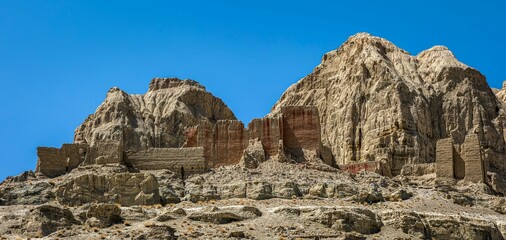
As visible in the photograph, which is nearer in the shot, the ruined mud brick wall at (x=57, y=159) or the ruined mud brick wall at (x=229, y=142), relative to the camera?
the ruined mud brick wall at (x=57, y=159)

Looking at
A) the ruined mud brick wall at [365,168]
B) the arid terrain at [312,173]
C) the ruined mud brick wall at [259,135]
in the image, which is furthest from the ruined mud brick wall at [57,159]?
the ruined mud brick wall at [365,168]

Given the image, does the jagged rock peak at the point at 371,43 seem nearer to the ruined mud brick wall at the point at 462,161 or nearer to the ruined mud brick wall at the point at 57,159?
the ruined mud brick wall at the point at 462,161

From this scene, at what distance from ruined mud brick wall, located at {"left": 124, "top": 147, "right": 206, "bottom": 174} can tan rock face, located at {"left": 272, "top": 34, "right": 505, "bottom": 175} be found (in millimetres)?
28958

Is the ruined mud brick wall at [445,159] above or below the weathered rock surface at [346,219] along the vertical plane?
above

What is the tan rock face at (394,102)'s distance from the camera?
4712 inches

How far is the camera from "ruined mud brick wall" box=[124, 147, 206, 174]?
90.8m

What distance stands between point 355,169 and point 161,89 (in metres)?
54.0

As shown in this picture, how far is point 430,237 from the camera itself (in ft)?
255

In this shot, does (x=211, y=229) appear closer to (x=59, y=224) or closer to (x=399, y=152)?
(x=59, y=224)

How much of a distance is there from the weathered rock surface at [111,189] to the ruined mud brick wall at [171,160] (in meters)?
6.47

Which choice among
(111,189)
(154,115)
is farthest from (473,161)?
(154,115)


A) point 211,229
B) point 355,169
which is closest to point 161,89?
point 355,169

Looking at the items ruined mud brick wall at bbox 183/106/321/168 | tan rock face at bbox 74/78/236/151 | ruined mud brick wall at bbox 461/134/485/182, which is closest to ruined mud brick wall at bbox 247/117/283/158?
ruined mud brick wall at bbox 183/106/321/168

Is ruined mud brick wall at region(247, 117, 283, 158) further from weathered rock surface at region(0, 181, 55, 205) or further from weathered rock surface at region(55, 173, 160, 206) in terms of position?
weathered rock surface at region(0, 181, 55, 205)
